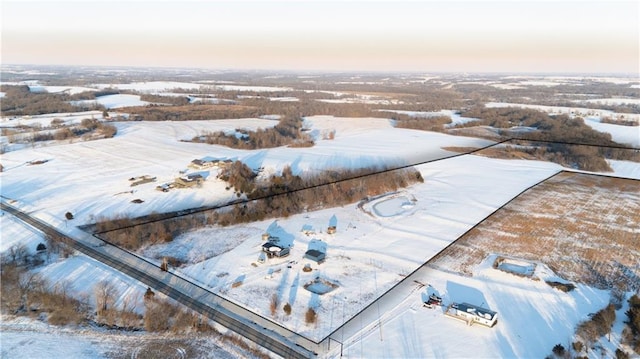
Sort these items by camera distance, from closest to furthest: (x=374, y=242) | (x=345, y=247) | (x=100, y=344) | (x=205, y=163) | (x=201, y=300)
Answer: (x=100, y=344) < (x=201, y=300) < (x=345, y=247) < (x=374, y=242) < (x=205, y=163)

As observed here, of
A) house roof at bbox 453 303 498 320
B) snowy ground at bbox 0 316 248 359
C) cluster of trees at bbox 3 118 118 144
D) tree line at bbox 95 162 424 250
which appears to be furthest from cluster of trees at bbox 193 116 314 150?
house roof at bbox 453 303 498 320

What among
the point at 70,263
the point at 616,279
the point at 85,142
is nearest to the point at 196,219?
the point at 70,263

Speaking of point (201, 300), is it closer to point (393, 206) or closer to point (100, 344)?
point (100, 344)

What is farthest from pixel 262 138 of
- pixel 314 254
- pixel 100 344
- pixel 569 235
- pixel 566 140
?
pixel 100 344

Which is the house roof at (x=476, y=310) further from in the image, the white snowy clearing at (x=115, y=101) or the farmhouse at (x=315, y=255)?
the white snowy clearing at (x=115, y=101)

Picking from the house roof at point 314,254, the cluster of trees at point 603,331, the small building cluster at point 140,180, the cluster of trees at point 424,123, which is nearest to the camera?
the cluster of trees at point 603,331

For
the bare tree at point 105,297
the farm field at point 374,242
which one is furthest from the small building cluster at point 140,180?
the bare tree at point 105,297

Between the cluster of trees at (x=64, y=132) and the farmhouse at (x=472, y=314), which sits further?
the cluster of trees at (x=64, y=132)
